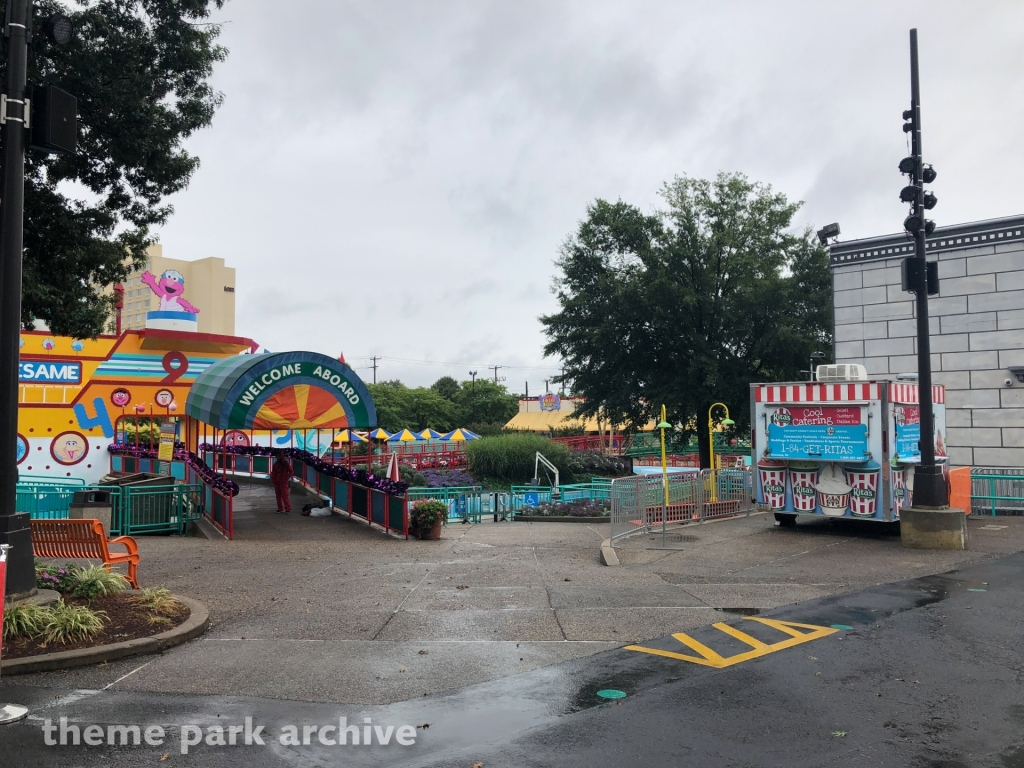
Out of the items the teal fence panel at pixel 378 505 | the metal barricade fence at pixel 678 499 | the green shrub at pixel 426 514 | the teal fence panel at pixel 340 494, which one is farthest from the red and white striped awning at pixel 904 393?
the teal fence panel at pixel 340 494

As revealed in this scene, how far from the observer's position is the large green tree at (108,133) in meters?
11.3

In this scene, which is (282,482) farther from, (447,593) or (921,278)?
(921,278)

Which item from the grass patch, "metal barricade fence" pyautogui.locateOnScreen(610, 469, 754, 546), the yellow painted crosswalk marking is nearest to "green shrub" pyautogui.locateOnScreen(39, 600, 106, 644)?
the grass patch

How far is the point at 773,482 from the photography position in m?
16.0

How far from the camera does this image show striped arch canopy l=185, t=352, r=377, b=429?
1672 cm

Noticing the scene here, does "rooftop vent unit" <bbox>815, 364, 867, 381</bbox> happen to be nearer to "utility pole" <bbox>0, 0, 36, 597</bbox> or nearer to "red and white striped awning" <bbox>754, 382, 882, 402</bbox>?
"red and white striped awning" <bbox>754, 382, 882, 402</bbox>

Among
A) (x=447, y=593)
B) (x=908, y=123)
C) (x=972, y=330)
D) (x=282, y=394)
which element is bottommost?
(x=447, y=593)

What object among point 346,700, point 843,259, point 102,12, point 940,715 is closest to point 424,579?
point 346,700

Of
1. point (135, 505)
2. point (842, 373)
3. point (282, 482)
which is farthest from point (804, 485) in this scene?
point (135, 505)

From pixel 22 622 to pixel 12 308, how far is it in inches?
119

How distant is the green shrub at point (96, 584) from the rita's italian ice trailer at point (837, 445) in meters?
12.2

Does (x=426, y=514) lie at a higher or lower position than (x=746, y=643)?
higher

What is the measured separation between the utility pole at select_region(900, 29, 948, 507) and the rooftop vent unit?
158cm

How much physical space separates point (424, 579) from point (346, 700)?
5.15m
